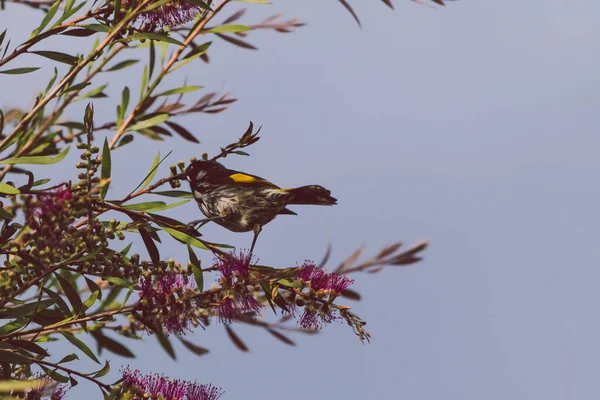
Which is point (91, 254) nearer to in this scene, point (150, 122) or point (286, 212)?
point (286, 212)

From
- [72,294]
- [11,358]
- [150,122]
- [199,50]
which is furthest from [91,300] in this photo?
[199,50]

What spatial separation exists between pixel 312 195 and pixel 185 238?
0.44 metres

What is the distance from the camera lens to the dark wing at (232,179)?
8.82ft

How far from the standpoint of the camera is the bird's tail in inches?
97.3

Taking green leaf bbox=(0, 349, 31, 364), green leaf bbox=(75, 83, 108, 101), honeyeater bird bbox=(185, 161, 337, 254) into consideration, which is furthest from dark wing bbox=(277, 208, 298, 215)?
green leaf bbox=(75, 83, 108, 101)

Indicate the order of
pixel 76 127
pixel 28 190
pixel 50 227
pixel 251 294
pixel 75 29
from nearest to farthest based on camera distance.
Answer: pixel 50 227 → pixel 251 294 → pixel 28 190 → pixel 75 29 → pixel 76 127

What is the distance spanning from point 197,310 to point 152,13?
3.60ft

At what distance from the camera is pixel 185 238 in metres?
2.49

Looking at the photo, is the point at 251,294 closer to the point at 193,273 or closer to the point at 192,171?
the point at 193,273

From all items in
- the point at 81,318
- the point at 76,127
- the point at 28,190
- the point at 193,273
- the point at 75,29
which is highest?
the point at 75,29

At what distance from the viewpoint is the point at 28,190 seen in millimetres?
2398

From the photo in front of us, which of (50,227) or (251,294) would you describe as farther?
(251,294)

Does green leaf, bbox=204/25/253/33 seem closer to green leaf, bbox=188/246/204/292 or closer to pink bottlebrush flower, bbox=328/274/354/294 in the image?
green leaf, bbox=188/246/204/292

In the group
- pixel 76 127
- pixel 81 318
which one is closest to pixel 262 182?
pixel 81 318
